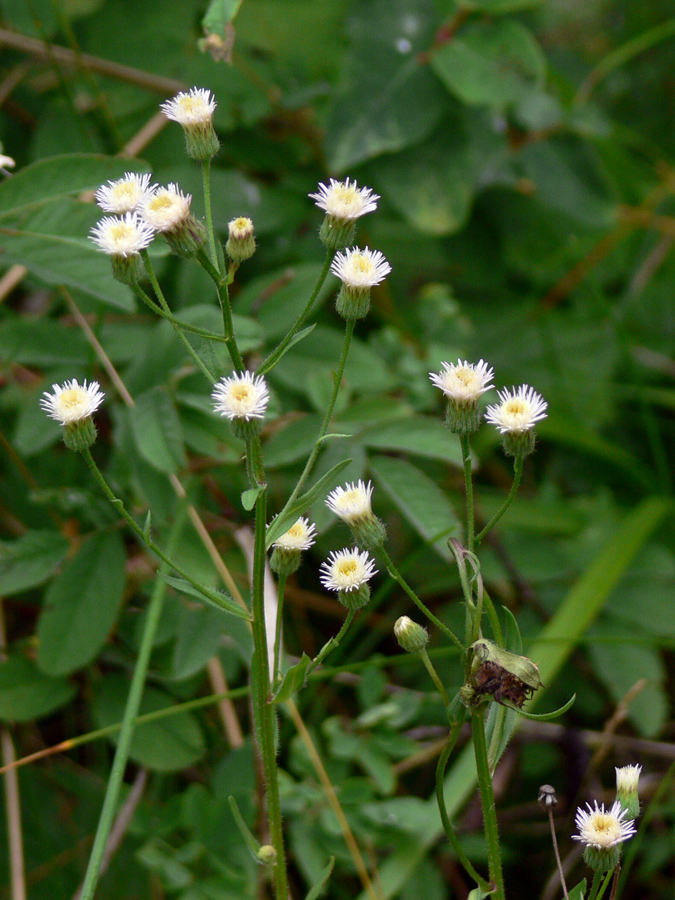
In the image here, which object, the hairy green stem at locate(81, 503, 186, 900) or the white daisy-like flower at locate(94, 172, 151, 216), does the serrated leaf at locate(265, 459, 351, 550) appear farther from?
the white daisy-like flower at locate(94, 172, 151, 216)

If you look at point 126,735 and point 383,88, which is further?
point 383,88

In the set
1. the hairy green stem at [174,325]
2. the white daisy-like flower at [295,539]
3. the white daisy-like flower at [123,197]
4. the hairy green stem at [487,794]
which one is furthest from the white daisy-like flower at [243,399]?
the hairy green stem at [487,794]

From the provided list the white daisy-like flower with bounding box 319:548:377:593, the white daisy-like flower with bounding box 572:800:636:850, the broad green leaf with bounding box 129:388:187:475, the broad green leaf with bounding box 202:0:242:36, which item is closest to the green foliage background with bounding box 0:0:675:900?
the broad green leaf with bounding box 129:388:187:475

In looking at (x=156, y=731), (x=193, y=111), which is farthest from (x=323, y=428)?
(x=156, y=731)

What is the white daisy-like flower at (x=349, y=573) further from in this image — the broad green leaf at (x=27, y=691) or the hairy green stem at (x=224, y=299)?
the broad green leaf at (x=27, y=691)

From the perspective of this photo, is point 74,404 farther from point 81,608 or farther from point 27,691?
point 27,691

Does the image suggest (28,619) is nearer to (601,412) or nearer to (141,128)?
(141,128)

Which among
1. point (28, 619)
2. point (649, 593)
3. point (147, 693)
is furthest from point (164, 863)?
point (649, 593)
